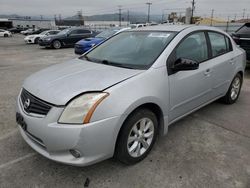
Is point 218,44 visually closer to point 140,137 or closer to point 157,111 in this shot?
point 157,111

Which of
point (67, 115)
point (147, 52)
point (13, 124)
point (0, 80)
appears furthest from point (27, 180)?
point (0, 80)

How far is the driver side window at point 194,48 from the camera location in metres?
3.04

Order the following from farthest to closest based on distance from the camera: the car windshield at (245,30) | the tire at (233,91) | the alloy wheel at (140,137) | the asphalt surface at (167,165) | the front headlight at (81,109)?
the car windshield at (245,30), the tire at (233,91), the alloy wheel at (140,137), the asphalt surface at (167,165), the front headlight at (81,109)

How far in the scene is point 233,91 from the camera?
14.5ft

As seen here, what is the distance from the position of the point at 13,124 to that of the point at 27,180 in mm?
1504

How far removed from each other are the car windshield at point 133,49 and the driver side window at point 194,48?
0.22 m

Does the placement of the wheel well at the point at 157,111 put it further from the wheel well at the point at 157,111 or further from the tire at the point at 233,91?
the tire at the point at 233,91

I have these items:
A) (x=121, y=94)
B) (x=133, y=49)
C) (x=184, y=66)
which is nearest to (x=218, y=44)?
(x=184, y=66)

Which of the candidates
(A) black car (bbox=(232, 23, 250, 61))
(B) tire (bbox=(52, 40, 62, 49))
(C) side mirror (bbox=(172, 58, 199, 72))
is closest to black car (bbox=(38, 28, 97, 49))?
(B) tire (bbox=(52, 40, 62, 49))

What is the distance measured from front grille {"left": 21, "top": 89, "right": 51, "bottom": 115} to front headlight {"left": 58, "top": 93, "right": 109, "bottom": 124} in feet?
0.68

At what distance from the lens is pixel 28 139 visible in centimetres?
244

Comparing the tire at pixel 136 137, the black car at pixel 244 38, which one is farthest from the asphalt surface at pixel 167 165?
the black car at pixel 244 38

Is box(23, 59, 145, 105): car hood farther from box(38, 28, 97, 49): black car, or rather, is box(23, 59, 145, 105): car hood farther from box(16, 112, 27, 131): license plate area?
box(38, 28, 97, 49): black car

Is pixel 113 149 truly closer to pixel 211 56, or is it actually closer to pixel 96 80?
pixel 96 80
